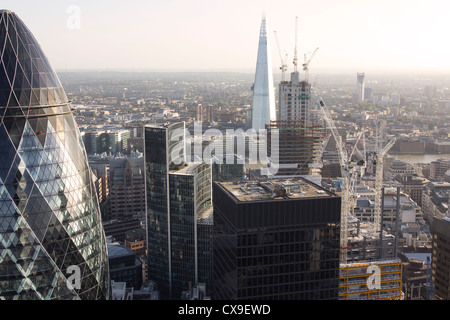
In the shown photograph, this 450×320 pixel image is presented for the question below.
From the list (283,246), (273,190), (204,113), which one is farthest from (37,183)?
(204,113)

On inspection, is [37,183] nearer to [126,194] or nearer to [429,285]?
[429,285]

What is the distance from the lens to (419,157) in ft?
102

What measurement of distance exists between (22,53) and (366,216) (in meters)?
15.3

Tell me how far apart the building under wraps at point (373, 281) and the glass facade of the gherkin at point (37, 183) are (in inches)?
226

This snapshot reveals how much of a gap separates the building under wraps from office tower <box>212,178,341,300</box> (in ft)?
12.9

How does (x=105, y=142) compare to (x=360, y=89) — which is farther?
(x=360, y=89)

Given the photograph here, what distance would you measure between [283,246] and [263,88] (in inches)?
913

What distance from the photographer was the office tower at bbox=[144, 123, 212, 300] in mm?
11695

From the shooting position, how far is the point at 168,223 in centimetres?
1189

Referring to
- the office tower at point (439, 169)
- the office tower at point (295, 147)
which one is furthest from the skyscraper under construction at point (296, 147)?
the office tower at point (439, 169)

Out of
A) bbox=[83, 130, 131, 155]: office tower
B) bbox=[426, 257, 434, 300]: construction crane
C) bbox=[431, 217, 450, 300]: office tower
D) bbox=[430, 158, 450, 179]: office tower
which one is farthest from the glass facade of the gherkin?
bbox=[430, 158, 450, 179]: office tower

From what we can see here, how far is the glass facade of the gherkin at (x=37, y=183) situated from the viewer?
6.40 metres
